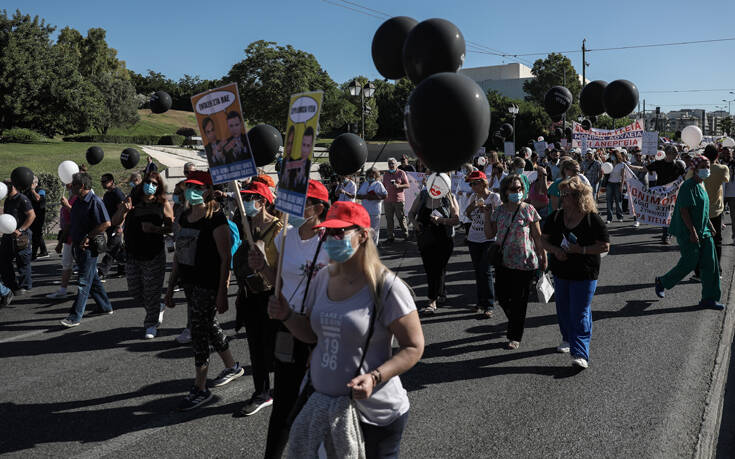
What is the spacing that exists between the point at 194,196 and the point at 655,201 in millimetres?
9828

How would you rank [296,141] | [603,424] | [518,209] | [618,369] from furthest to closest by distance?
[518,209]
[618,369]
[603,424]
[296,141]

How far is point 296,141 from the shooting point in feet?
10.1

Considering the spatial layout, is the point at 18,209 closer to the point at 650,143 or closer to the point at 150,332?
the point at 150,332

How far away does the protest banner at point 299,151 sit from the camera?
295 centimetres

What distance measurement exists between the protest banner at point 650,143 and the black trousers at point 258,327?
19443mm

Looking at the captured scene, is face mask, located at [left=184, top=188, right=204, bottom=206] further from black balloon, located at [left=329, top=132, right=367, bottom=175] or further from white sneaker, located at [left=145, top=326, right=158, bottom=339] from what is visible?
black balloon, located at [left=329, top=132, right=367, bottom=175]

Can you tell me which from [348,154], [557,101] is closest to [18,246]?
[348,154]

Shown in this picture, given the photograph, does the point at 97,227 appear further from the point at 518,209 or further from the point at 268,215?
the point at 518,209

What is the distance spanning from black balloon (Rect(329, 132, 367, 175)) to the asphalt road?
2.81 metres

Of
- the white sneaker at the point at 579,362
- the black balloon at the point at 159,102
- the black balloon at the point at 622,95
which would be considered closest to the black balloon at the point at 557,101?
the black balloon at the point at 622,95

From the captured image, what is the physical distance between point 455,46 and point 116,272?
827 cm

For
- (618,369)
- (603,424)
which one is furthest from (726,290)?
(603,424)

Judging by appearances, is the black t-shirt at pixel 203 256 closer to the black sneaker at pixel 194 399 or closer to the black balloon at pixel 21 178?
the black sneaker at pixel 194 399

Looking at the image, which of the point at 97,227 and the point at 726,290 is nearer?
the point at 97,227
